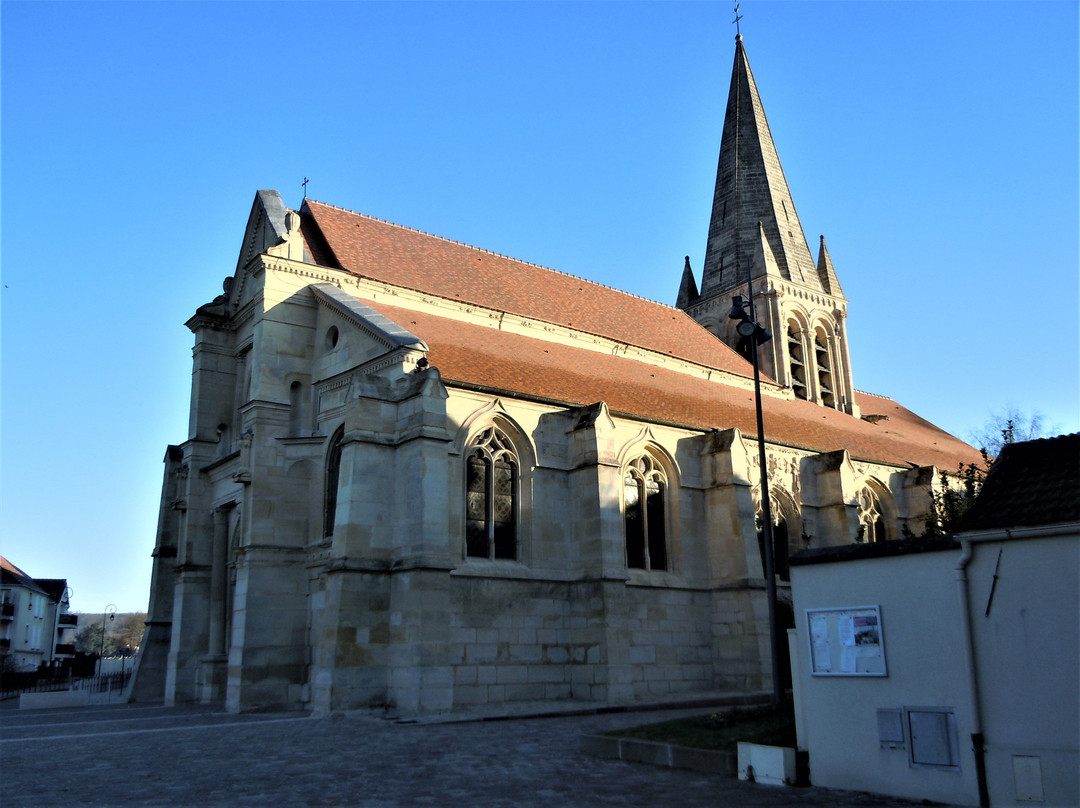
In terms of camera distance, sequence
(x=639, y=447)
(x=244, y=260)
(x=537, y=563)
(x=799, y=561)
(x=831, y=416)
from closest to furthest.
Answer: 1. (x=799, y=561)
2. (x=537, y=563)
3. (x=639, y=447)
4. (x=244, y=260)
5. (x=831, y=416)

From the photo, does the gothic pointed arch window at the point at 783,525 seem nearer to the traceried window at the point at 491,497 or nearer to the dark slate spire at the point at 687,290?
the traceried window at the point at 491,497

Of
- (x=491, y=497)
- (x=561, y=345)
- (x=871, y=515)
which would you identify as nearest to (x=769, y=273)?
(x=871, y=515)

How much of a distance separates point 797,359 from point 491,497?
24.0 meters

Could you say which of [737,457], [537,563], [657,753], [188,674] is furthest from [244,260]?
[657,753]

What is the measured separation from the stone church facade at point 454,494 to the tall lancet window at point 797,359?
793 centimetres

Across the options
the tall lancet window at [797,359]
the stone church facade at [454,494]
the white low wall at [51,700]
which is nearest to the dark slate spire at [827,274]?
the tall lancet window at [797,359]

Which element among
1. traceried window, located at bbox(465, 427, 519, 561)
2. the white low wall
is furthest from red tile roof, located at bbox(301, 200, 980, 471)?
the white low wall

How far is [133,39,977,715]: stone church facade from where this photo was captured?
61.2 ft

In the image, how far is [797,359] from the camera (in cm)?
4056

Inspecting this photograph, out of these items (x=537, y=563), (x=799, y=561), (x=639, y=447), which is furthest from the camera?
(x=639, y=447)

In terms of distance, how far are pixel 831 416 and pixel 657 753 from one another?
26.7 meters

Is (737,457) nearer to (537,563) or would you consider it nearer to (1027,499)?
(537,563)

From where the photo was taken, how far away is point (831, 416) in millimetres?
35656

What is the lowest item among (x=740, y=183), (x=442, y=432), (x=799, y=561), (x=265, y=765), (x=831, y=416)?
(x=265, y=765)
